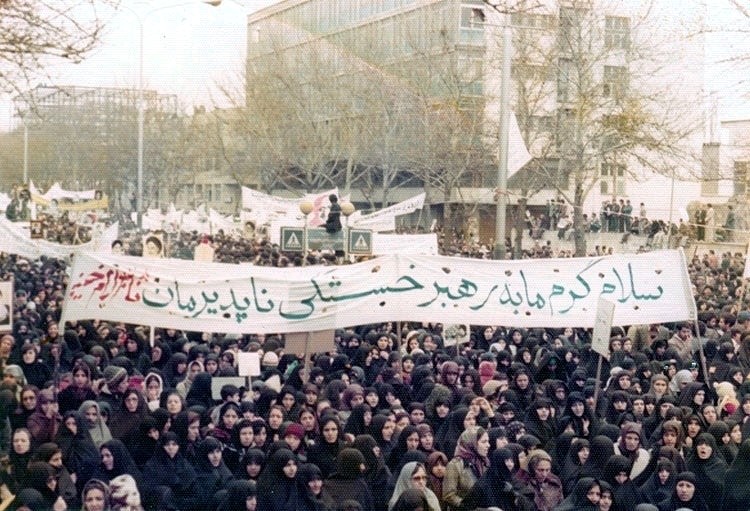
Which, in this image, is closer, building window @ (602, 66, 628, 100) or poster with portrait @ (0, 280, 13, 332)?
poster with portrait @ (0, 280, 13, 332)

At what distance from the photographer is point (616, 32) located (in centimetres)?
3145

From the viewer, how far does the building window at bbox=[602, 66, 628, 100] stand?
3142 cm

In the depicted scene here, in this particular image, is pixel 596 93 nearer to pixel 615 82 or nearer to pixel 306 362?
pixel 615 82

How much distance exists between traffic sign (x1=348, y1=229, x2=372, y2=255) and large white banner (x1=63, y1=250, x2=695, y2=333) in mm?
4492

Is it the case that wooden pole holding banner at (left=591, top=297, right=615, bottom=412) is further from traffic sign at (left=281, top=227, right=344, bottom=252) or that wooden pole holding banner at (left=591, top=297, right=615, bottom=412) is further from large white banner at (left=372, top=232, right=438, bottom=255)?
large white banner at (left=372, top=232, right=438, bottom=255)

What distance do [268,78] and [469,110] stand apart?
10.9 meters

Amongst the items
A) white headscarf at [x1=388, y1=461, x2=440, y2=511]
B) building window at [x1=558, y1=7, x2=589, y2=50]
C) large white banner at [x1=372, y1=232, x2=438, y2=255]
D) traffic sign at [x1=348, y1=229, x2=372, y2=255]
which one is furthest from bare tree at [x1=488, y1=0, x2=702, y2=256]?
white headscarf at [x1=388, y1=461, x2=440, y2=511]

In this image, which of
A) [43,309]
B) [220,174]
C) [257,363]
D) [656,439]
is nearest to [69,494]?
[257,363]

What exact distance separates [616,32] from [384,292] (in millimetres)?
20896

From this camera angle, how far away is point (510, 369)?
12.7m

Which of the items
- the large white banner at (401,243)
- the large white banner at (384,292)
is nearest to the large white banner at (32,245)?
the large white banner at (401,243)

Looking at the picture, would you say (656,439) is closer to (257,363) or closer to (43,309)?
(257,363)

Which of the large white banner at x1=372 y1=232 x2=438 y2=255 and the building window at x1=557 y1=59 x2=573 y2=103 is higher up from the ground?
the building window at x1=557 y1=59 x2=573 y2=103

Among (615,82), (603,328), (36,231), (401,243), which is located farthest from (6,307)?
(615,82)
